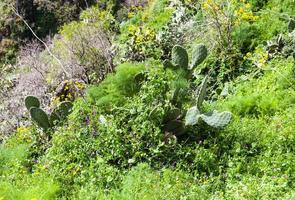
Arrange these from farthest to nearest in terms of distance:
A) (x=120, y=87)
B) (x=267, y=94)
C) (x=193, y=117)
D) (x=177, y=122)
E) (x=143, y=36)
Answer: (x=143, y=36) < (x=267, y=94) < (x=120, y=87) < (x=177, y=122) < (x=193, y=117)

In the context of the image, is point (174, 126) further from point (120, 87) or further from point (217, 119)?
point (120, 87)

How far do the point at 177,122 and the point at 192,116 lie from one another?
22 centimetres

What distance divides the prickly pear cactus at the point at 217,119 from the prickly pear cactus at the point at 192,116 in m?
0.07

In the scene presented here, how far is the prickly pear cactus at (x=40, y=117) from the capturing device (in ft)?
21.5

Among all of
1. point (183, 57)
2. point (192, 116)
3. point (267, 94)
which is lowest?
point (267, 94)

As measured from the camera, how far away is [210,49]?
7898 mm

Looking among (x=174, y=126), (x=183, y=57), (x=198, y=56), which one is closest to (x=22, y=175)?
(x=174, y=126)

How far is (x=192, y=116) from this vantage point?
562 cm

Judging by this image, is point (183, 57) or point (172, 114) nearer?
point (172, 114)

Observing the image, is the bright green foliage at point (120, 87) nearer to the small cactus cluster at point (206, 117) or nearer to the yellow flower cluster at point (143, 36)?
the small cactus cluster at point (206, 117)

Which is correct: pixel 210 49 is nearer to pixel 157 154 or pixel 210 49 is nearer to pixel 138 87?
pixel 138 87

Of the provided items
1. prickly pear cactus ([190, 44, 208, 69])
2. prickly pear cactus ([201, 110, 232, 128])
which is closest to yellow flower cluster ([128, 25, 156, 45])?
prickly pear cactus ([190, 44, 208, 69])

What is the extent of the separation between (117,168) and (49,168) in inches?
33.1

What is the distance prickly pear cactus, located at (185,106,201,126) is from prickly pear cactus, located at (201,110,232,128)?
0.07m
